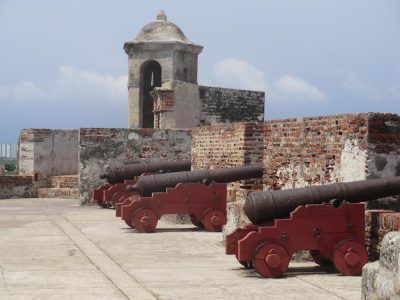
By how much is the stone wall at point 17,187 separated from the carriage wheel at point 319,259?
595 inches

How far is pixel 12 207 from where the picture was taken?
1802 cm

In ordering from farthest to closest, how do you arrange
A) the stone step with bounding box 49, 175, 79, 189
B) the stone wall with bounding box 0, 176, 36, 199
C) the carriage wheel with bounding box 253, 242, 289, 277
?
the stone step with bounding box 49, 175, 79, 189
the stone wall with bounding box 0, 176, 36, 199
the carriage wheel with bounding box 253, 242, 289, 277

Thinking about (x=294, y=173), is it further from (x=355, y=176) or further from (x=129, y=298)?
(x=129, y=298)

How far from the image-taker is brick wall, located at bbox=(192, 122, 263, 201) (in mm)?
12148

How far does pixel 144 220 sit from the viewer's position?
1202cm

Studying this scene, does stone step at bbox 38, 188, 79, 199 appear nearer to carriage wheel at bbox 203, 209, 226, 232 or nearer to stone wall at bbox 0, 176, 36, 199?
stone wall at bbox 0, 176, 36, 199

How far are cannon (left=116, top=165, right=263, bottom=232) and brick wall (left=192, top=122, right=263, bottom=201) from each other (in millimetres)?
356

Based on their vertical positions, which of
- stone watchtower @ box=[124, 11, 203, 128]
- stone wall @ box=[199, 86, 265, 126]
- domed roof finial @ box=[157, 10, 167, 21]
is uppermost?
domed roof finial @ box=[157, 10, 167, 21]

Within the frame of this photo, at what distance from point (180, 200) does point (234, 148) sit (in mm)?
1269

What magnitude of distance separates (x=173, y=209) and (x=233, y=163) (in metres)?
A: 1.31

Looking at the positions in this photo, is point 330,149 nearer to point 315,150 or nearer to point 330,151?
point 330,151

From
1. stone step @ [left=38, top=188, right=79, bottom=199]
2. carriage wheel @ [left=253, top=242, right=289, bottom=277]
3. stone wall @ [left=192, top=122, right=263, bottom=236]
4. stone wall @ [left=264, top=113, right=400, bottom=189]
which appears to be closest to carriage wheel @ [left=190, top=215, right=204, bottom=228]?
stone wall @ [left=192, top=122, right=263, bottom=236]

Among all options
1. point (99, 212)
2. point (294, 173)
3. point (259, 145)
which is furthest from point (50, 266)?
point (99, 212)

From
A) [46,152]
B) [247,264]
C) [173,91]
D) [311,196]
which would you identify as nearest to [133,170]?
[173,91]
